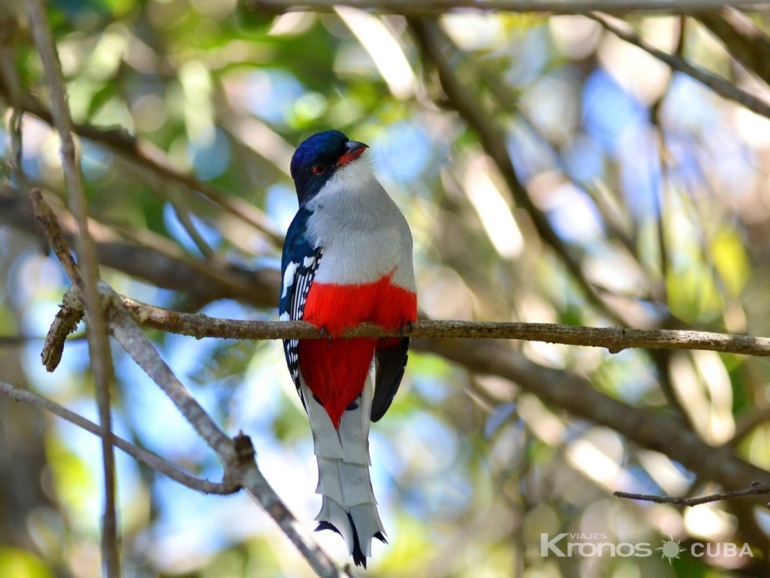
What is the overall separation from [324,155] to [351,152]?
141mm

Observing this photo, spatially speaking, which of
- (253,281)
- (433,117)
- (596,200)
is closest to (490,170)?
(433,117)

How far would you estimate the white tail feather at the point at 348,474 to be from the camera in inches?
130

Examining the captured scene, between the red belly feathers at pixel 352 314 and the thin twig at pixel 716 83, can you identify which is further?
the red belly feathers at pixel 352 314

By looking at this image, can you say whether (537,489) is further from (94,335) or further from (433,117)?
(94,335)

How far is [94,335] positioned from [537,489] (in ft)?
14.2

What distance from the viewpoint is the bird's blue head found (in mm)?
4539

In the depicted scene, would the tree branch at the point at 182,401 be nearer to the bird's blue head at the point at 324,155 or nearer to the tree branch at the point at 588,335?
the tree branch at the point at 588,335

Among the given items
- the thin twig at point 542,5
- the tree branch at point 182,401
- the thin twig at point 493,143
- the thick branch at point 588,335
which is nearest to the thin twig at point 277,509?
the tree branch at point 182,401

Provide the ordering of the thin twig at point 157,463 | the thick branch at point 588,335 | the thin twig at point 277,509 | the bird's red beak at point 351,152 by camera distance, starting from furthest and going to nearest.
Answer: the bird's red beak at point 351,152 → the thick branch at point 588,335 → the thin twig at point 157,463 → the thin twig at point 277,509

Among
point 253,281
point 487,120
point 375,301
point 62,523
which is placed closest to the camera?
point 375,301

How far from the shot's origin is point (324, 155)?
14.9 feet

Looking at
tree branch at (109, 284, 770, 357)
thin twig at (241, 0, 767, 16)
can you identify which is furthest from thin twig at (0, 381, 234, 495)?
thin twig at (241, 0, 767, 16)

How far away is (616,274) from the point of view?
20.8 ft

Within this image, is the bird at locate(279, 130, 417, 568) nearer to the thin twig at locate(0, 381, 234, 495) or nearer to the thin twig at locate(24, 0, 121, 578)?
the thin twig at locate(0, 381, 234, 495)
